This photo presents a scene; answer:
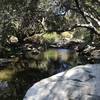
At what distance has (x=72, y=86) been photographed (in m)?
5.64

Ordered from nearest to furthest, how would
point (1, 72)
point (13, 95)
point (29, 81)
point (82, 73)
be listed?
point (82, 73), point (13, 95), point (29, 81), point (1, 72)

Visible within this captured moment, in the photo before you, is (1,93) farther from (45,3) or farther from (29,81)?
(45,3)

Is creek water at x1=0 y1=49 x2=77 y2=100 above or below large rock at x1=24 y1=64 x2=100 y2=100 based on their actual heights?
below

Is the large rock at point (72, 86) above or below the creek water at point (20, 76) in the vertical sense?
above

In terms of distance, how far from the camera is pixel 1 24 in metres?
22.1

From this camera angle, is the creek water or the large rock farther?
the creek water

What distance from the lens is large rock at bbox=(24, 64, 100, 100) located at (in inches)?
215

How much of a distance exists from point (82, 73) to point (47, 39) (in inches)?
1261

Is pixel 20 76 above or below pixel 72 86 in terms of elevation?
below

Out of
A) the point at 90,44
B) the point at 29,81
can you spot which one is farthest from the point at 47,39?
the point at 29,81

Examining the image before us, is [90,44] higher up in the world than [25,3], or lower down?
lower down

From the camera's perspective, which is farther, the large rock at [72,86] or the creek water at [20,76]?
the creek water at [20,76]

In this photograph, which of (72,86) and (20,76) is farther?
(20,76)

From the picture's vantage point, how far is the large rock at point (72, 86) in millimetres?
5465
